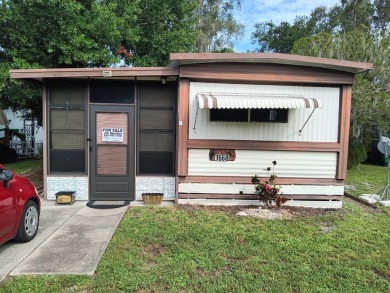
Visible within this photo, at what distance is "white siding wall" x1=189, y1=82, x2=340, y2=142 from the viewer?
19.0ft

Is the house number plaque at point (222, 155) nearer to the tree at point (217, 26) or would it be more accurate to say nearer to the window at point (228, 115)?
the window at point (228, 115)

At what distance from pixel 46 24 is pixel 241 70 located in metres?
6.09

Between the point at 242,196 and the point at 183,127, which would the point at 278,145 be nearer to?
the point at 242,196

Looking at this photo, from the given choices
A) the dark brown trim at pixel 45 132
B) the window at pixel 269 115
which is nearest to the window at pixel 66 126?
the dark brown trim at pixel 45 132

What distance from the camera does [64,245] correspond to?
395 centimetres

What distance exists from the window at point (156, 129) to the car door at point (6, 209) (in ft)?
9.21

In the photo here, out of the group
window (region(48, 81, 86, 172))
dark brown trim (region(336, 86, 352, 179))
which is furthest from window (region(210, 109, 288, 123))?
window (region(48, 81, 86, 172))

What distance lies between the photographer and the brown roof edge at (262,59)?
213 inches

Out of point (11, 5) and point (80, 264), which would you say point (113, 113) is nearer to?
point (80, 264)

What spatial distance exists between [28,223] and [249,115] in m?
4.18

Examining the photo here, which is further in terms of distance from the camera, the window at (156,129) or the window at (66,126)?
the window at (156,129)

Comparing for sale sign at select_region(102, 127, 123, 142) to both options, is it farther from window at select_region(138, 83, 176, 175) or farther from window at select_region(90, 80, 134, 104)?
window at select_region(90, 80, 134, 104)

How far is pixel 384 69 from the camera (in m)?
10.2

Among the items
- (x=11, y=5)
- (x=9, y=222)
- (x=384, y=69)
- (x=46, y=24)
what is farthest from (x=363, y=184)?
(x=11, y=5)
